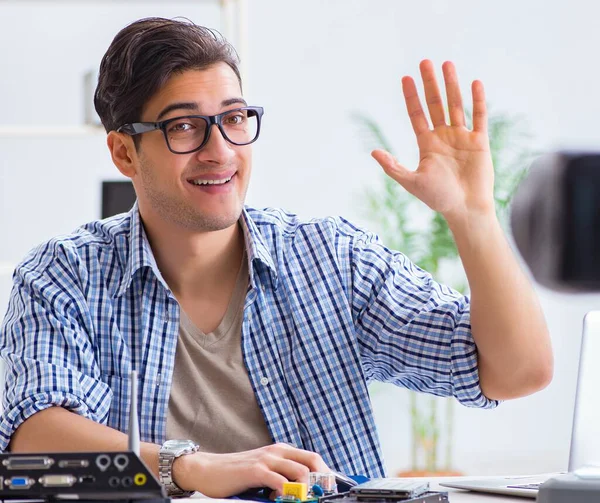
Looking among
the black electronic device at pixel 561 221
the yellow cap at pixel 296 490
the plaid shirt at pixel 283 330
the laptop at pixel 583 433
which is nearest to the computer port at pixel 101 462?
the yellow cap at pixel 296 490

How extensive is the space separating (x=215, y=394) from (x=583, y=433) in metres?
0.63

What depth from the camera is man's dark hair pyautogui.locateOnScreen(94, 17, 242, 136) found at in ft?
5.24

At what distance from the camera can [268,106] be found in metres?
3.84

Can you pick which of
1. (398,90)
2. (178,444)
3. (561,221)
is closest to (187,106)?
(178,444)

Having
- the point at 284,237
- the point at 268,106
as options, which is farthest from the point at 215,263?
the point at 268,106

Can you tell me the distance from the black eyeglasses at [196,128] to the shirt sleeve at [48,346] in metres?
0.27

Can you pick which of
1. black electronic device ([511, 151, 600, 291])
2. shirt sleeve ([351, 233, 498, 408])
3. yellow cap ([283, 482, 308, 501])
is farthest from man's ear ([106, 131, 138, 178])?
black electronic device ([511, 151, 600, 291])

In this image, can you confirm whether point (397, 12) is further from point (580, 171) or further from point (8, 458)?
point (8, 458)

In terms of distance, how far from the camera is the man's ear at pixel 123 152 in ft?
Answer: 5.53

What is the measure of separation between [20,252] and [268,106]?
119 cm

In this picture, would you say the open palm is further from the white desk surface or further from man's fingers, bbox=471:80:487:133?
the white desk surface

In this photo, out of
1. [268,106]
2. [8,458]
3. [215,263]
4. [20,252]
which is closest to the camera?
[8,458]

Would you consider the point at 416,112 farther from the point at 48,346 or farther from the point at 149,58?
the point at 48,346

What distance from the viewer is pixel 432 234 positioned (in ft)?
11.9
